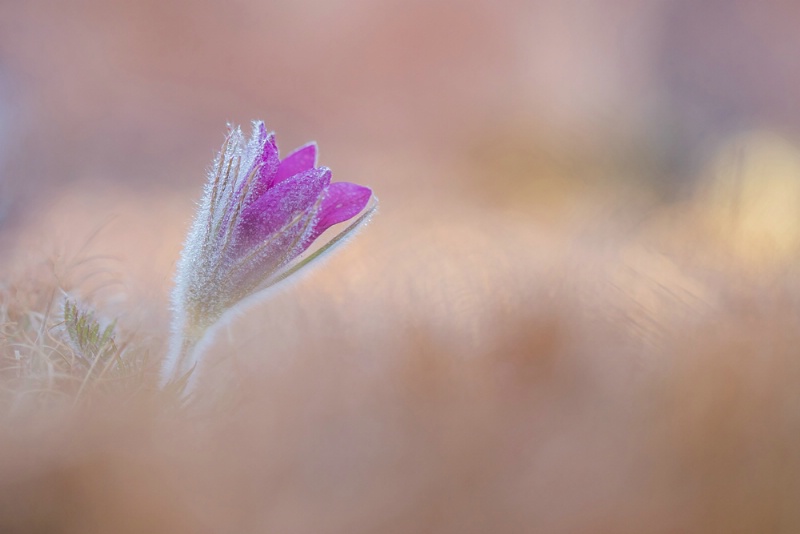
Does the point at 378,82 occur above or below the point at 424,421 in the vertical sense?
above

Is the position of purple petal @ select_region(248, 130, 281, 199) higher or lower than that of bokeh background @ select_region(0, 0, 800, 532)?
higher

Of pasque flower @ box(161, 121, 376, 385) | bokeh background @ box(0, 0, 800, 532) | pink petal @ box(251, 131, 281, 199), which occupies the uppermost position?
pink petal @ box(251, 131, 281, 199)

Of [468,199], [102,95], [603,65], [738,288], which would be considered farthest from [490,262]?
[603,65]

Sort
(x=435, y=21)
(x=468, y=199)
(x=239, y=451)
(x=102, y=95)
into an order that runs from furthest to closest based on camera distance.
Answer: (x=435, y=21) → (x=102, y=95) → (x=468, y=199) → (x=239, y=451)

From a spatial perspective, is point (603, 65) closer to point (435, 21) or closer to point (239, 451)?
point (435, 21)
